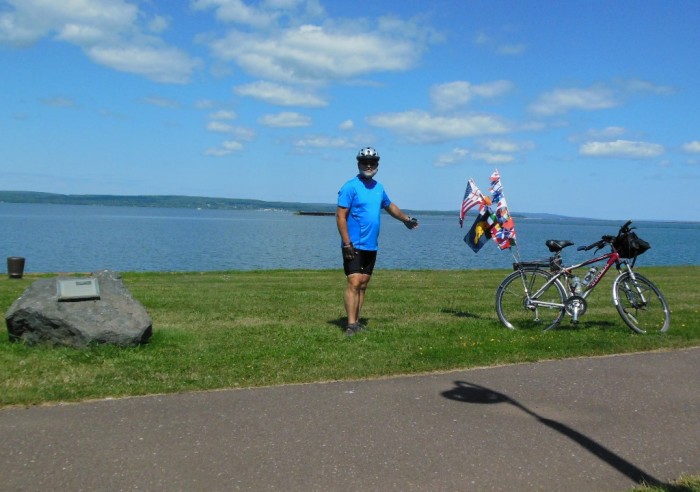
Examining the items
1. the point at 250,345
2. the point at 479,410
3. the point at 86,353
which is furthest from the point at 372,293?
the point at 479,410

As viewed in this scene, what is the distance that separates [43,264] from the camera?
1801 inches

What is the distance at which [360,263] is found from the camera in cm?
936

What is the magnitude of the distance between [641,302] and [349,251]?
4.14m

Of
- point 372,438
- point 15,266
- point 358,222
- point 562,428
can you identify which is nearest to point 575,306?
point 358,222

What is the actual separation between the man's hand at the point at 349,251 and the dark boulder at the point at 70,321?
2.64 m

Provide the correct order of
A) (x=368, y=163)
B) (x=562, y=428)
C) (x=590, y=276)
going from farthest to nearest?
(x=590, y=276) < (x=368, y=163) < (x=562, y=428)

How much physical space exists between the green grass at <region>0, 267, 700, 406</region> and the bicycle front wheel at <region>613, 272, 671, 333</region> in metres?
0.25

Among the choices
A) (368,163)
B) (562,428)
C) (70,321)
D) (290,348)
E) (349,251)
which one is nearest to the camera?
(562,428)

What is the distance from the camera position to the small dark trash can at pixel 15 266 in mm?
25609

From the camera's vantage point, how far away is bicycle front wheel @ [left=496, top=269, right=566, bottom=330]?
9.98 m

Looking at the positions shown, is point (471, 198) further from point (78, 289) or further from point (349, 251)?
point (78, 289)

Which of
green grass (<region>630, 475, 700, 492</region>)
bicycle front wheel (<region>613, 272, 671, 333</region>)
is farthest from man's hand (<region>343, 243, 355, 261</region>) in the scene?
green grass (<region>630, 475, 700, 492</region>)

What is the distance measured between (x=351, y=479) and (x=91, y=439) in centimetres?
192

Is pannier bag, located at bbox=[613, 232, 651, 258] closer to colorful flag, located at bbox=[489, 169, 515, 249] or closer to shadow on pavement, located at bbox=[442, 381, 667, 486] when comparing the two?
colorful flag, located at bbox=[489, 169, 515, 249]
